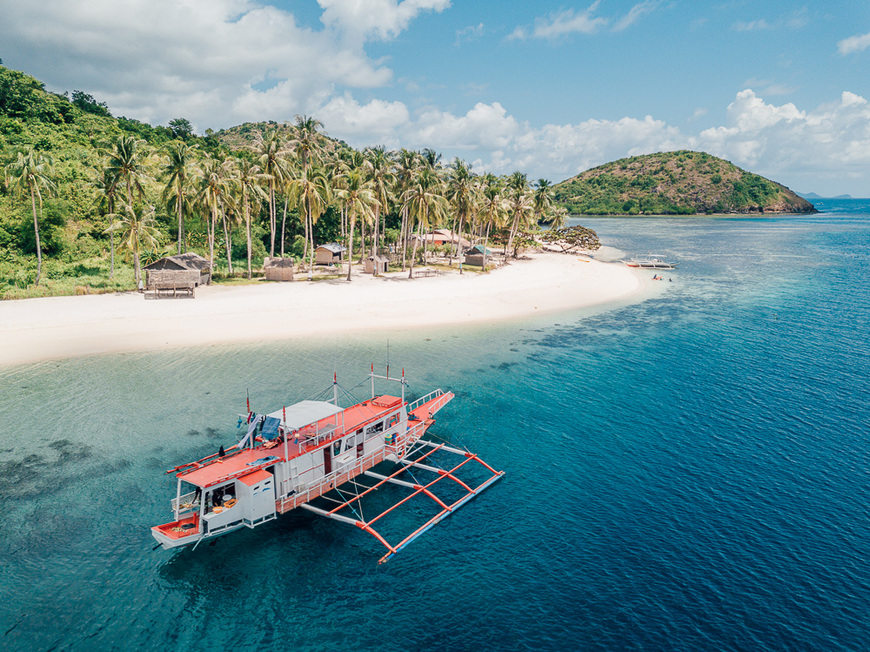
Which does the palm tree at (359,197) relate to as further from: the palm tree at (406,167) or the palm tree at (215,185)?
the palm tree at (215,185)

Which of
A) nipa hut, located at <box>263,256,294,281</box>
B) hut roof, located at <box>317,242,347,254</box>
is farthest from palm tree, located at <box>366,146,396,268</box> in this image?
nipa hut, located at <box>263,256,294,281</box>

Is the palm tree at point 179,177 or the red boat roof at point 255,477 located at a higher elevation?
the palm tree at point 179,177

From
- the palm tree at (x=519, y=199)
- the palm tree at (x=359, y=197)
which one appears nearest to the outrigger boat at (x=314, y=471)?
the palm tree at (x=359, y=197)

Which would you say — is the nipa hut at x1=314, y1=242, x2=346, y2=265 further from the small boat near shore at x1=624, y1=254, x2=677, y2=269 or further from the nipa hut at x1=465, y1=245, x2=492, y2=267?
the small boat near shore at x1=624, y1=254, x2=677, y2=269

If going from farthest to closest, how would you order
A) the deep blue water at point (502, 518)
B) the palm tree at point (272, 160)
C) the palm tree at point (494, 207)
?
the palm tree at point (494, 207), the palm tree at point (272, 160), the deep blue water at point (502, 518)

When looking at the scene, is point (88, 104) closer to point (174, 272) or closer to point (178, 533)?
point (174, 272)

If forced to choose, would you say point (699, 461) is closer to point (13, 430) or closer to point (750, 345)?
point (750, 345)
